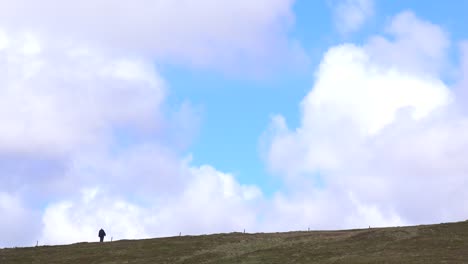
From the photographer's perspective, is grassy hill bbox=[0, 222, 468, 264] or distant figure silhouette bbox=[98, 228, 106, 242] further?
distant figure silhouette bbox=[98, 228, 106, 242]

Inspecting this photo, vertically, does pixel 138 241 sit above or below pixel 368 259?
above

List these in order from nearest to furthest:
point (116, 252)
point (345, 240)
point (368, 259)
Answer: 1. point (368, 259)
2. point (345, 240)
3. point (116, 252)

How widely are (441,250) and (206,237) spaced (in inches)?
1259

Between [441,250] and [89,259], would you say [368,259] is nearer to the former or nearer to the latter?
[441,250]

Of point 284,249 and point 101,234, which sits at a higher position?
point 101,234

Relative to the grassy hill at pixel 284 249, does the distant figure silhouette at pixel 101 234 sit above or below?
above

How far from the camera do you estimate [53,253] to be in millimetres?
78625

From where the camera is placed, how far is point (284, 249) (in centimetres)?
6762

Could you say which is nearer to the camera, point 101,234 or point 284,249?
point 284,249

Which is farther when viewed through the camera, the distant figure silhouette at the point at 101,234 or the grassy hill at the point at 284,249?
→ the distant figure silhouette at the point at 101,234

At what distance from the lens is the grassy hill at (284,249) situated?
59.2m

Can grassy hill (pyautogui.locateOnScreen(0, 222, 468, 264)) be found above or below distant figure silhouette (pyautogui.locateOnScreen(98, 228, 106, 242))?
below

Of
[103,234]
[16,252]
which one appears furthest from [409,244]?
[16,252]

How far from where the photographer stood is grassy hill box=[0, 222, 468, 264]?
59156 mm
